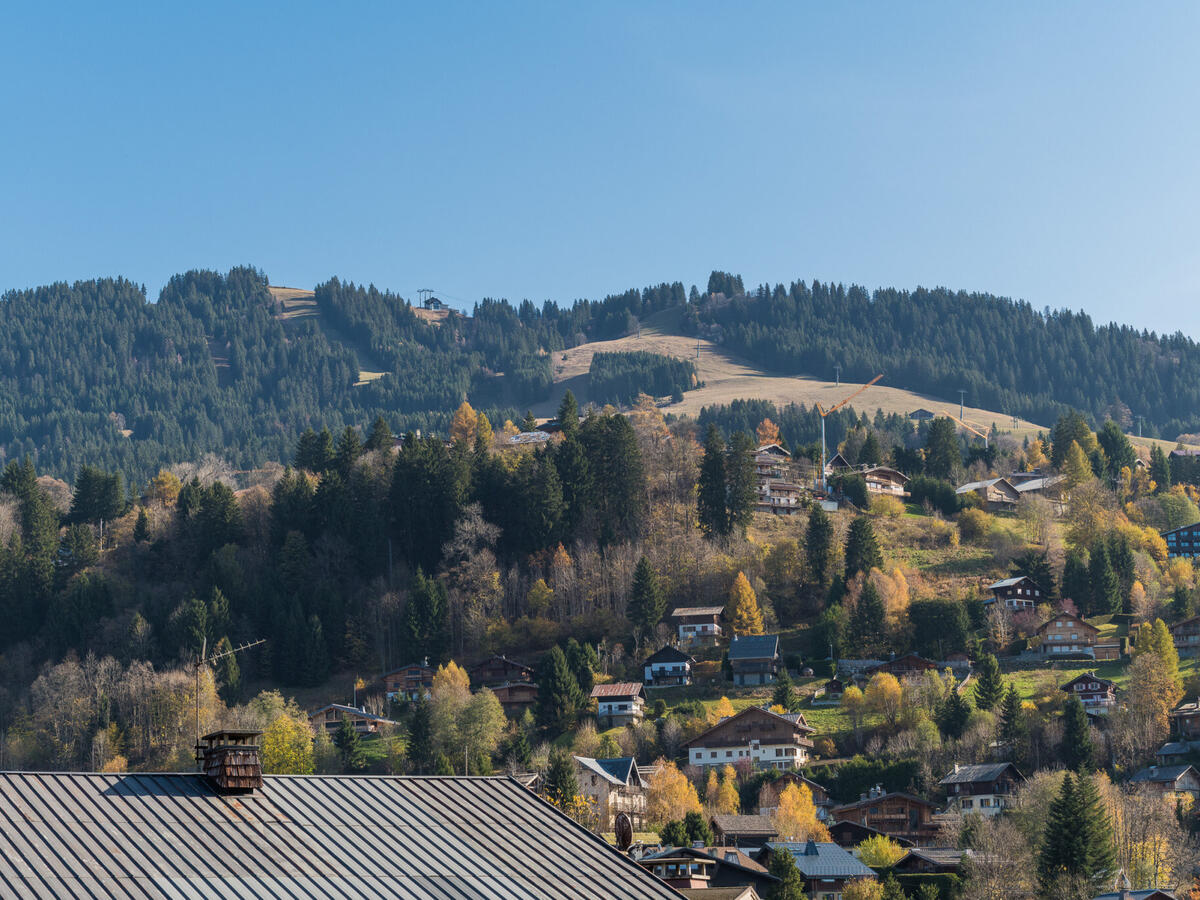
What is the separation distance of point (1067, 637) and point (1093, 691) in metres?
11.6

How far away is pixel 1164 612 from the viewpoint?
124562 mm

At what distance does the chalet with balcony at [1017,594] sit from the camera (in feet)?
409

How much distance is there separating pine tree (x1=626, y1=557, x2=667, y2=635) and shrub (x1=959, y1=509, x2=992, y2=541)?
35.9 metres

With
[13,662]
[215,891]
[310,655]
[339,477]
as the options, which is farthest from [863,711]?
[215,891]

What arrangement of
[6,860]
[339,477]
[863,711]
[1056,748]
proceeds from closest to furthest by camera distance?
[6,860] → [1056,748] → [863,711] → [339,477]

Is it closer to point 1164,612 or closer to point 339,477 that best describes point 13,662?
point 339,477

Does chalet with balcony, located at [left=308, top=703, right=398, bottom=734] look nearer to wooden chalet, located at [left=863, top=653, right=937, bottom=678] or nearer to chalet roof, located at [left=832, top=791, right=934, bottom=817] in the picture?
chalet roof, located at [left=832, top=791, right=934, bottom=817]

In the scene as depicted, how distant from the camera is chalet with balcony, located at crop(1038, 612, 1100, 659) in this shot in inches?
4641

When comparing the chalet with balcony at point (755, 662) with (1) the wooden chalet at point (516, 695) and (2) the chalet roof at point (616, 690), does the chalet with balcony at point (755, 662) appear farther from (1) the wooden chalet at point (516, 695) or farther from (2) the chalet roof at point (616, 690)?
(1) the wooden chalet at point (516, 695)

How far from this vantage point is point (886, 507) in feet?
489

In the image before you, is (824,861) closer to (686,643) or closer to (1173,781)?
(1173,781)

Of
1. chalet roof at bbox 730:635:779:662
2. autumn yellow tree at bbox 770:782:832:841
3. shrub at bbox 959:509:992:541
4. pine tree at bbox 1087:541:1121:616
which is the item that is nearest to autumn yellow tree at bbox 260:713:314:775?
autumn yellow tree at bbox 770:782:832:841

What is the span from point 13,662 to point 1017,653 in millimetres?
74432

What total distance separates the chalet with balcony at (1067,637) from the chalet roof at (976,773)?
23053mm
